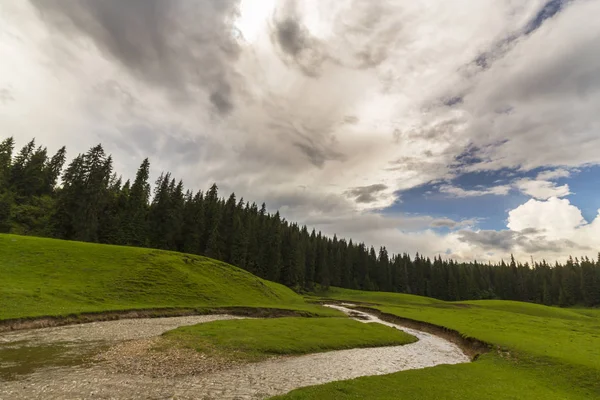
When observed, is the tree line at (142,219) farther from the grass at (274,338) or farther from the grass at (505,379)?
the grass at (505,379)

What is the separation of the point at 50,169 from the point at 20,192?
69.2 ft

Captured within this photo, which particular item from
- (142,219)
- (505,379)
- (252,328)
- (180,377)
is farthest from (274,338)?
(142,219)

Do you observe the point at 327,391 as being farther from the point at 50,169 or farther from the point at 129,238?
the point at 50,169

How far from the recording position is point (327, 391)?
1688cm

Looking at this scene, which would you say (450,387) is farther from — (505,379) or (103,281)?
(103,281)

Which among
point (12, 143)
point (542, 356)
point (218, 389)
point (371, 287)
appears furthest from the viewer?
point (371, 287)

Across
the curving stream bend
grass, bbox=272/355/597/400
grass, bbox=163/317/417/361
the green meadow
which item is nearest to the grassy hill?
the green meadow

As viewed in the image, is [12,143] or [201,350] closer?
[201,350]

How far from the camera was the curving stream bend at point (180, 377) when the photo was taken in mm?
16703

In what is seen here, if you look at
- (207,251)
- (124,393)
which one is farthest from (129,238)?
(124,393)

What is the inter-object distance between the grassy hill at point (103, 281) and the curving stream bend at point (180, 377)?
27.9 feet

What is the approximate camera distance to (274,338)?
32188mm

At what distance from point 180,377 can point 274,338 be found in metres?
13.7

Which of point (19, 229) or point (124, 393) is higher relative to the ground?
point (19, 229)
